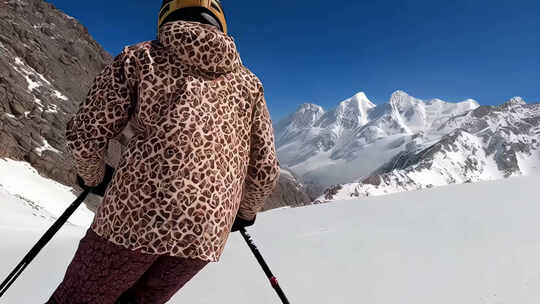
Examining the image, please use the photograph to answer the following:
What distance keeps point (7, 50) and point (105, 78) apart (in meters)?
53.8

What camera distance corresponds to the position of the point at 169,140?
1.48m

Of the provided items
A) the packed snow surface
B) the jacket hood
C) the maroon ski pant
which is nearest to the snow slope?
the maroon ski pant

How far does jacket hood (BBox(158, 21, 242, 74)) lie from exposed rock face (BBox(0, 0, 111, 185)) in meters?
35.5

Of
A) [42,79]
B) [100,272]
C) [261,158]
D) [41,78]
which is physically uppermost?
[41,78]

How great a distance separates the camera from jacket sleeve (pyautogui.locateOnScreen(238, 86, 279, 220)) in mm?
1853

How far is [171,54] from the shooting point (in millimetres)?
1577

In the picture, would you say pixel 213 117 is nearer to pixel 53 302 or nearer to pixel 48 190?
pixel 53 302

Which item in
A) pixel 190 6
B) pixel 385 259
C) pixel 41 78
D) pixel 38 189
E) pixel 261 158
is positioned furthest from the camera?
pixel 41 78

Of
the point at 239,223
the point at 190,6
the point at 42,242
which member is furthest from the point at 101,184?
the point at 190,6

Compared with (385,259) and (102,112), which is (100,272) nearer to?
(102,112)

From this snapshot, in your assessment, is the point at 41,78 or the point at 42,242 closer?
the point at 42,242

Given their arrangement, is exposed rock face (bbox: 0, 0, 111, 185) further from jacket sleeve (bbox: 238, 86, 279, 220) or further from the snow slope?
jacket sleeve (bbox: 238, 86, 279, 220)

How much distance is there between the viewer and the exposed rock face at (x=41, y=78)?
3322cm

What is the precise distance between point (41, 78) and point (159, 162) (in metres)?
56.3
